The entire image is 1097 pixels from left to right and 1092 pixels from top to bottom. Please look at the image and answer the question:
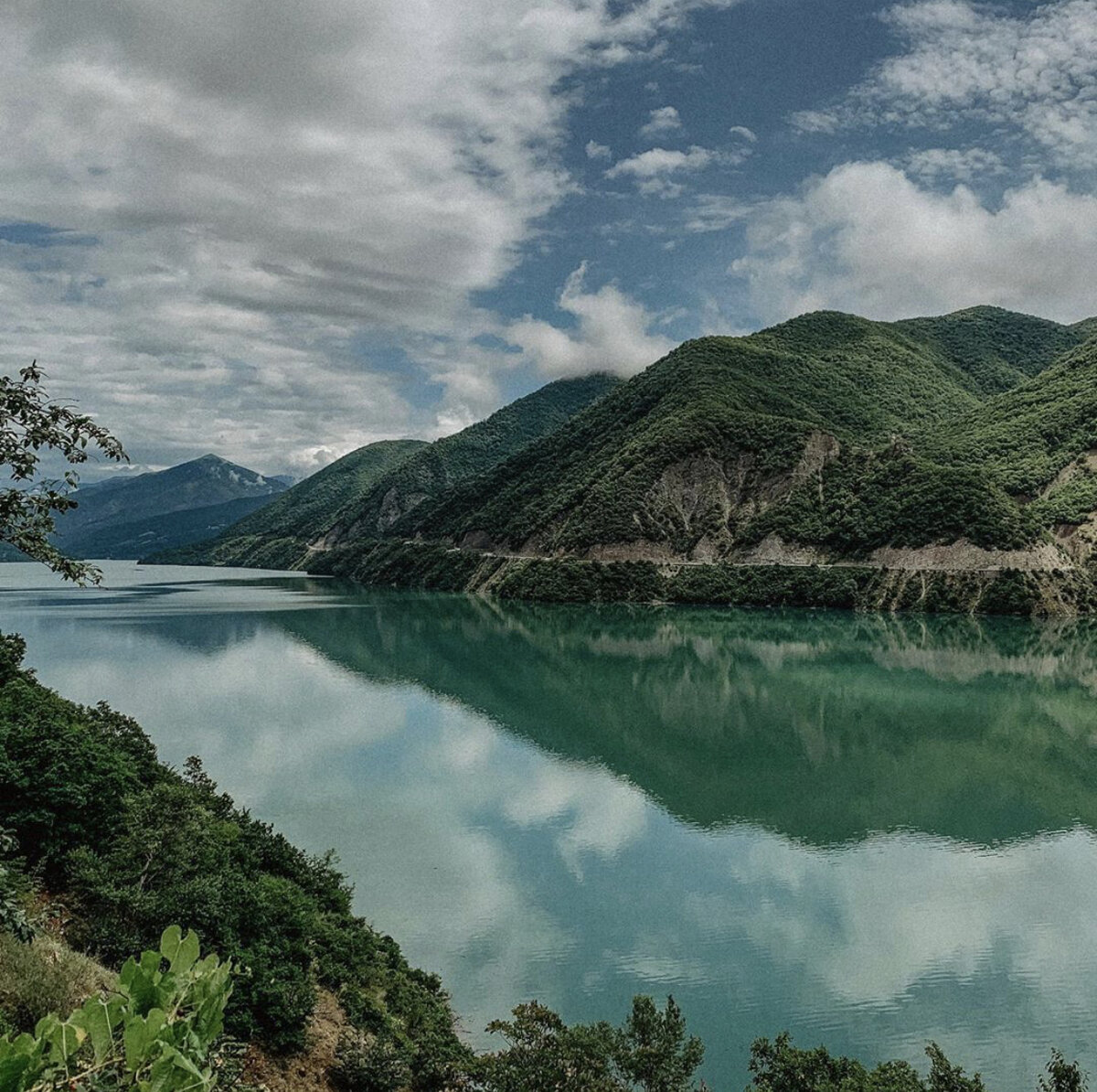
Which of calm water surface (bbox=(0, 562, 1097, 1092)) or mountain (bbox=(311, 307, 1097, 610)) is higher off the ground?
mountain (bbox=(311, 307, 1097, 610))

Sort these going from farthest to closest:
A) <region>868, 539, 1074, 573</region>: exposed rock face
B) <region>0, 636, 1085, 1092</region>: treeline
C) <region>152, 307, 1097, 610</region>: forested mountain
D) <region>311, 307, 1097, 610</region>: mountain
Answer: <region>311, 307, 1097, 610</region>: mountain < <region>152, 307, 1097, 610</region>: forested mountain < <region>868, 539, 1074, 573</region>: exposed rock face < <region>0, 636, 1085, 1092</region>: treeline

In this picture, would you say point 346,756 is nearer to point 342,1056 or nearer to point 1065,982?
point 342,1056

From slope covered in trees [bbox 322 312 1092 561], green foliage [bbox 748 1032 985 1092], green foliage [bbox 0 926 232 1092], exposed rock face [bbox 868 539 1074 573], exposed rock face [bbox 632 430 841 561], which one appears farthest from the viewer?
exposed rock face [bbox 632 430 841 561]

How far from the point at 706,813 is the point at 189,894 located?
20.5m

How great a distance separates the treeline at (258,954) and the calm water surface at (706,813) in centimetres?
210

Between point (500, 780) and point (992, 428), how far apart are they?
408 ft

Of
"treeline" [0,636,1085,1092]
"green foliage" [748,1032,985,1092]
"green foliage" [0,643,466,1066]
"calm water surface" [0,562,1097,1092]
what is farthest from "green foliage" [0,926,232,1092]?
"calm water surface" [0,562,1097,1092]

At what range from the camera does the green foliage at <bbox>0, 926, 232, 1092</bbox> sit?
2.67 m

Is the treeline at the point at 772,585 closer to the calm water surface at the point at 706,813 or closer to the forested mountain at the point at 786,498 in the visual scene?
the forested mountain at the point at 786,498

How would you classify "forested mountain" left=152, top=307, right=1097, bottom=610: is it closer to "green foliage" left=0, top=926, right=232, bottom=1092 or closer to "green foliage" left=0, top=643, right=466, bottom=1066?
"green foliage" left=0, top=643, right=466, bottom=1066

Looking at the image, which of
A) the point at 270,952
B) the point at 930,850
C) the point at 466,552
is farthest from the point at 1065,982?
the point at 466,552

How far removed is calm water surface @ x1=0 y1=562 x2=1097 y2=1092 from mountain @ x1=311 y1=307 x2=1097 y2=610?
101 feet

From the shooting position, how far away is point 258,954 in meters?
13.3

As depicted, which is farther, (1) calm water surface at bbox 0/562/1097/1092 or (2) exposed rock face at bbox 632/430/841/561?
(2) exposed rock face at bbox 632/430/841/561
